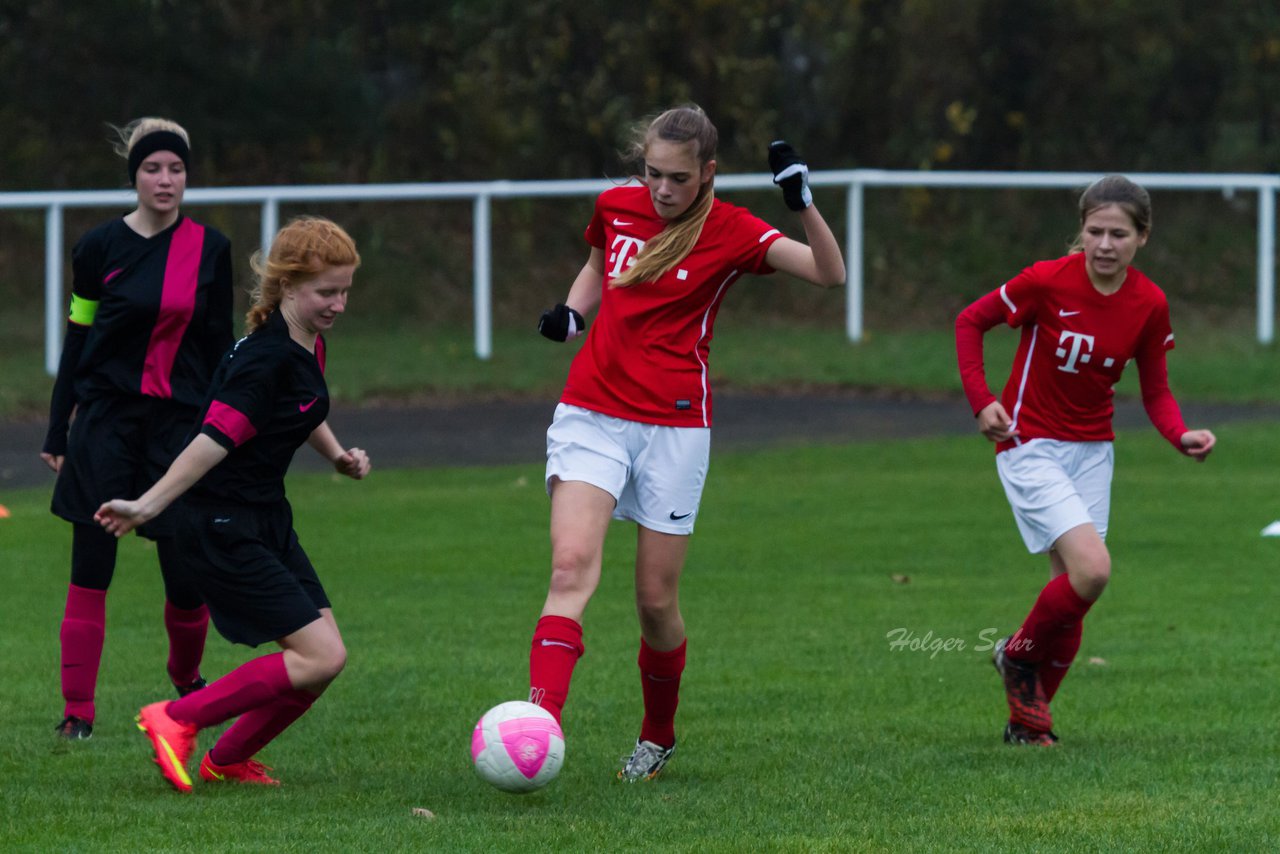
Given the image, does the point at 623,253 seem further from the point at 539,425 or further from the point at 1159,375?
the point at 539,425

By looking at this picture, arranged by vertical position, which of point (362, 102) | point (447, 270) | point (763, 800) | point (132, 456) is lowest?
point (763, 800)

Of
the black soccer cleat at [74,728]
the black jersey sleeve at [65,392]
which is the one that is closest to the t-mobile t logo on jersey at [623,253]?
the black jersey sleeve at [65,392]

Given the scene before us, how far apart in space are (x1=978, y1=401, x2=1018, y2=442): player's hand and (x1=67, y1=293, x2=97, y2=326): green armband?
113 inches

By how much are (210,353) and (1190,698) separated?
3.57m

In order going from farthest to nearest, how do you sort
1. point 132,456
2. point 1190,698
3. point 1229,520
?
point 1229,520, point 1190,698, point 132,456

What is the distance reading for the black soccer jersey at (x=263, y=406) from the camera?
5352 mm

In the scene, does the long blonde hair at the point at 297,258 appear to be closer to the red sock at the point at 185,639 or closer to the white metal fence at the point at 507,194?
the red sock at the point at 185,639

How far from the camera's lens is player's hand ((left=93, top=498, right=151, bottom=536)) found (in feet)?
17.1

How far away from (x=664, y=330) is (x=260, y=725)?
1575 mm

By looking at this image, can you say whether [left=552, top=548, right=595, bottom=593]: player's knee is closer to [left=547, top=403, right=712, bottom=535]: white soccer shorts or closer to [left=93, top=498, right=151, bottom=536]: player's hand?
[left=547, top=403, right=712, bottom=535]: white soccer shorts

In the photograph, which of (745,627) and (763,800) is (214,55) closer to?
(745,627)

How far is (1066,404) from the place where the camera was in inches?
250

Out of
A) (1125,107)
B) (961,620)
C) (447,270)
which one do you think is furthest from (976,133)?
(961,620)

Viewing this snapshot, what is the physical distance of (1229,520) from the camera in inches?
451
